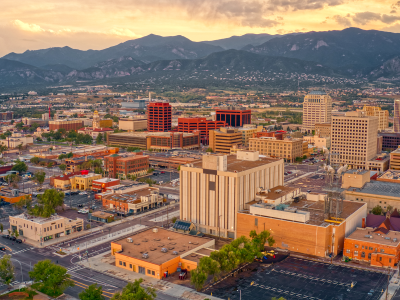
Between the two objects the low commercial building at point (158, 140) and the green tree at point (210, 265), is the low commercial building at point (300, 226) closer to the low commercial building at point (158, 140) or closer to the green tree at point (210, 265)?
the green tree at point (210, 265)

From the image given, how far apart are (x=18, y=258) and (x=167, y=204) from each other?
3459 cm

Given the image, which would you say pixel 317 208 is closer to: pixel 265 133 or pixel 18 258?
pixel 18 258

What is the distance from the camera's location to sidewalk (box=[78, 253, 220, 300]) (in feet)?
160

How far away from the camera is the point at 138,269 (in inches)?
2170

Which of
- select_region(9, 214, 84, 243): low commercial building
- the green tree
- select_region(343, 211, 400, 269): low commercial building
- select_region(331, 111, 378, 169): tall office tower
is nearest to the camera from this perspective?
the green tree

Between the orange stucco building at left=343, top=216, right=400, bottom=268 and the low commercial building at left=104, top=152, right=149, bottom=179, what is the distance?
67404 mm

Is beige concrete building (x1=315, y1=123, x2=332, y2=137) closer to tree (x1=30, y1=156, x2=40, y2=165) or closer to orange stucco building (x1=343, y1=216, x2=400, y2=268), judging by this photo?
tree (x1=30, y1=156, x2=40, y2=165)

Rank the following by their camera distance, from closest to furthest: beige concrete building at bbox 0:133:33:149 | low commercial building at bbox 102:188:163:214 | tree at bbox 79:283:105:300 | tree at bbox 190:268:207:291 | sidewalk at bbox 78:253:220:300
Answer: tree at bbox 79:283:105:300 < sidewalk at bbox 78:253:220:300 < tree at bbox 190:268:207:291 < low commercial building at bbox 102:188:163:214 < beige concrete building at bbox 0:133:33:149

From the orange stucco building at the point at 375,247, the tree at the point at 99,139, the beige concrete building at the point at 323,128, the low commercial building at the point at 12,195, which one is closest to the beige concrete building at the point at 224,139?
the beige concrete building at the point at 323,128

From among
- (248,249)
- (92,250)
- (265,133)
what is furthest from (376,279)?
(265,133)

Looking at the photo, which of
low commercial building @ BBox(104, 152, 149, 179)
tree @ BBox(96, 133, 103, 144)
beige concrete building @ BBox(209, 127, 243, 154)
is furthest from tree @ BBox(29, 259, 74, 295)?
tree @ BBox(96, 133, 103, 144)

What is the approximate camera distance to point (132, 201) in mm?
83625

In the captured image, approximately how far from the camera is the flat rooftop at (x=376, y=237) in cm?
5839

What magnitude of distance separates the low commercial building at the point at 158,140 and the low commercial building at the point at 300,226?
9622cm
